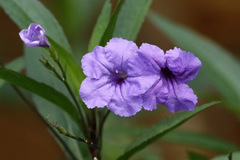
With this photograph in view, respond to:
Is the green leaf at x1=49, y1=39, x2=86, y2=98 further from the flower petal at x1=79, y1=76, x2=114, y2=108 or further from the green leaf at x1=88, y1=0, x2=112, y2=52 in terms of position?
the flower petal at x1=79, y1=76, x2=114, y2=108

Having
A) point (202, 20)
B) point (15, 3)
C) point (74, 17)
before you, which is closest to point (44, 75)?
point (15, 3)

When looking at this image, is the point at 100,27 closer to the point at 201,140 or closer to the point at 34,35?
the point at 34,35

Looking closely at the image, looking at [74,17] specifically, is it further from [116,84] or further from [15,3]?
[116,84]

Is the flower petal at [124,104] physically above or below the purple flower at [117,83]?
below

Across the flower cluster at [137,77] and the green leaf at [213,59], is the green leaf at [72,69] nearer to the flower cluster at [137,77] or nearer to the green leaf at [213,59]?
the flower cluster at [137,77]

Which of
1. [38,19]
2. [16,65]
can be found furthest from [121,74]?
[16,65]

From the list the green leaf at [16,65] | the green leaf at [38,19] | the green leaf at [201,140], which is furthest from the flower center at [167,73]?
the green leaf at [201,140]
